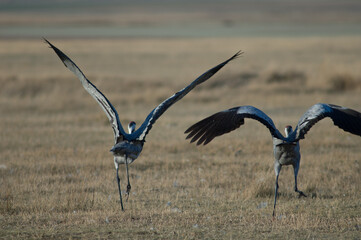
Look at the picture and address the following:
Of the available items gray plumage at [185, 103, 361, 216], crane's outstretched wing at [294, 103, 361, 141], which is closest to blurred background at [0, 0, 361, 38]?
gray plumage at [185, 103, 361, 216]

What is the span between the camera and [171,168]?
11.0 meters

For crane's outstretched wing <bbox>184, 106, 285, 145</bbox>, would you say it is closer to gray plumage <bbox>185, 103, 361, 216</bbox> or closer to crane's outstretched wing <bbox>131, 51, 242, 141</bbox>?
gray plumage <bbox>185, 103, 361, 216</bbox>

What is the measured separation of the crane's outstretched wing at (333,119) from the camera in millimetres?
6984

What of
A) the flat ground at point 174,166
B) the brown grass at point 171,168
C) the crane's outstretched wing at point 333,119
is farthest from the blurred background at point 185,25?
the crane's outstretched wing at point 333,119

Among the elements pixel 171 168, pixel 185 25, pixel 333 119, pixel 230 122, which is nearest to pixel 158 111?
pixel 230 122

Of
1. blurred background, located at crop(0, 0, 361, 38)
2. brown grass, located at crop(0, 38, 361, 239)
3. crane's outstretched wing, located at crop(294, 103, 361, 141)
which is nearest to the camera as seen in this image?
crane's outstretched wing, located at crop(294, 103, 361, 141)

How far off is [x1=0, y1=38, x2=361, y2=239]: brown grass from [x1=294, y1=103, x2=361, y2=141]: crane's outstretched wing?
1.22 meters

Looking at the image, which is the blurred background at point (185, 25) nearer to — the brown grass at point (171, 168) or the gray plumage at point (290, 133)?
the brown grass at point (171, 168)

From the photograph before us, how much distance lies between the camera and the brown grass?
7.18 meters

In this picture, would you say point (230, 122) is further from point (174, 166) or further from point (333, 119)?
point (174, 166)

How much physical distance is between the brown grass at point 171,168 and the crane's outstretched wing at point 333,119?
48.2 inches

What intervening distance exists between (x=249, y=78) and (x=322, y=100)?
Result: 17.9ft

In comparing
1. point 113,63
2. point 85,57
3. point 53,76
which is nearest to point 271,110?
point 53,76

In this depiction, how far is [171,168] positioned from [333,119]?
459 cm
